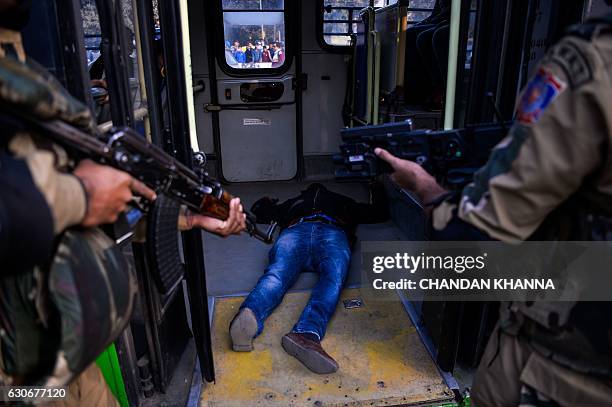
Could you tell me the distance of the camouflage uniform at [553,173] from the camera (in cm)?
90

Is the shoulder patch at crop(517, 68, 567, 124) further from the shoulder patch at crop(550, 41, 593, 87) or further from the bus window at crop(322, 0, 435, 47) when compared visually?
the bus window at crop(322, 0, 435, 47)

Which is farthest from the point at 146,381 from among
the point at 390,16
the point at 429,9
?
the point at 429,9

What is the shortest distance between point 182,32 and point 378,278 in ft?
6.90

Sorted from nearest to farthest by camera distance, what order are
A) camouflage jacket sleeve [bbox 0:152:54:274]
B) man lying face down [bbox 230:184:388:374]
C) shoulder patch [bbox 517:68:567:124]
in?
camouflage jacket sleeve [bbox 0:152:54:274]
shoulder patch [bbox 517:68:567:124]
man lying face down [bbox 230:184:388:374]

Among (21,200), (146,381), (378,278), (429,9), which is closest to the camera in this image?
(21,200)

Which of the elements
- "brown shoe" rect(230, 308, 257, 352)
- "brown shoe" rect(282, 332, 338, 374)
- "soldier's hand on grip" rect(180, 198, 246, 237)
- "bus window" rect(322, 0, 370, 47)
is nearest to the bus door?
"bus window" rect(322, 0, 370, 47)

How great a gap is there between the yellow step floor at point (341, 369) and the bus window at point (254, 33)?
10.3 ft

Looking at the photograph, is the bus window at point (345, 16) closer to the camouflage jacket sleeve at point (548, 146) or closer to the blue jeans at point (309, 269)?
the blue jeans at point (309, 269)

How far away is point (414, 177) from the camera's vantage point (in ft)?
4.73

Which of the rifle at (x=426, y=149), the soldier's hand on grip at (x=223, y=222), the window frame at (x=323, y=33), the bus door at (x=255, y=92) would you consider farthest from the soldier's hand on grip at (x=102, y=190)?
the window frame at (x=323, y=33)

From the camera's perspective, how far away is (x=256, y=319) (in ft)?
8.08

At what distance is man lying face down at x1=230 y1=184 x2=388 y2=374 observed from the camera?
2.39m

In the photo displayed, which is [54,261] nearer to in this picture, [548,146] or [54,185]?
[54,185]

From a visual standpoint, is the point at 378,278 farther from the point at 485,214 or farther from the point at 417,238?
the point at 485,214
